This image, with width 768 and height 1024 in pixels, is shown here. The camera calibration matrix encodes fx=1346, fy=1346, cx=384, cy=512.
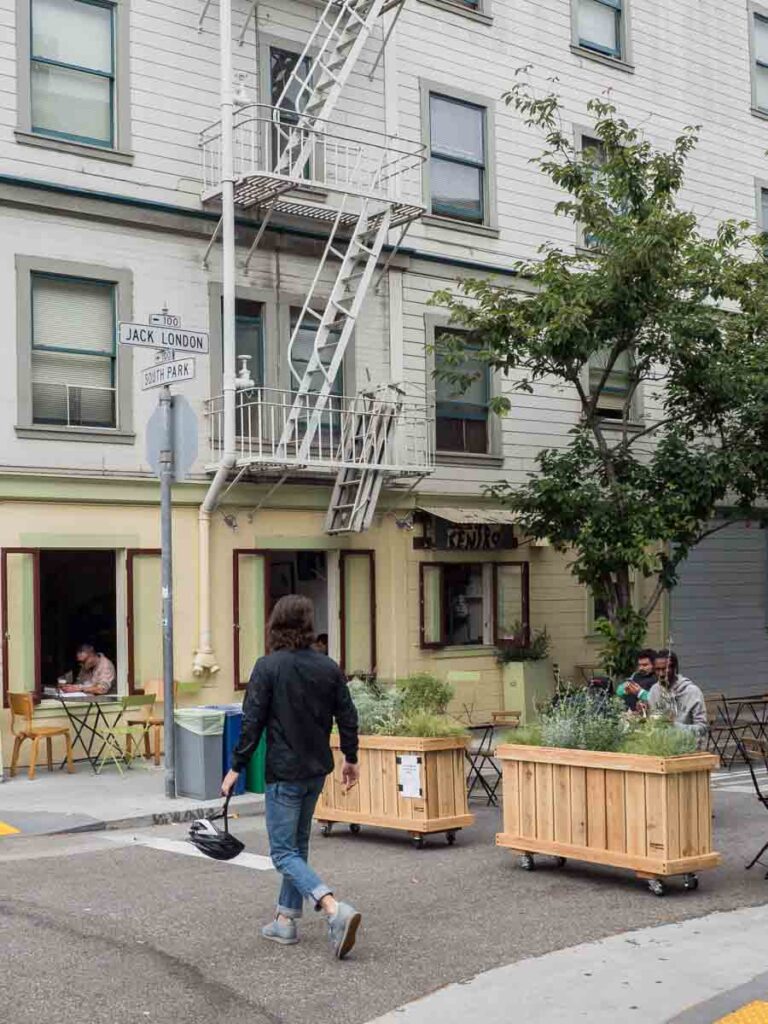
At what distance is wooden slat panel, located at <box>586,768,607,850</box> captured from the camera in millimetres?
8656

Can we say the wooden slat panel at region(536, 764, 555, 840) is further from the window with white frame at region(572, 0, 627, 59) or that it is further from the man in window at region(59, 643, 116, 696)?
the window with white frame at region(572, 0, 627, 59)

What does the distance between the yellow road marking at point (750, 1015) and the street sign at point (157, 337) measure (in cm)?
788

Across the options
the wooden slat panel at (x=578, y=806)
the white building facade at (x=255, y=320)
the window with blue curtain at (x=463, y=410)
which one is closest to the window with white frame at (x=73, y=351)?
the white building facade at (x=255, y=320)

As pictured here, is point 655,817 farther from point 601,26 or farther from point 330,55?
point 601,26

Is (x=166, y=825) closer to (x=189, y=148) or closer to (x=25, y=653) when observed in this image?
(x=25, y=653)

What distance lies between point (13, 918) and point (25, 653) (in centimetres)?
710

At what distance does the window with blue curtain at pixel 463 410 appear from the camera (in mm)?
18750

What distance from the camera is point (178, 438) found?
1242 centimetres

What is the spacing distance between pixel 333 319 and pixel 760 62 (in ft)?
38.8

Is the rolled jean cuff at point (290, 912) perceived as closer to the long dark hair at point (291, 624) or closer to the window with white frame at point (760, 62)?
the long dark hair at point (291, 624)

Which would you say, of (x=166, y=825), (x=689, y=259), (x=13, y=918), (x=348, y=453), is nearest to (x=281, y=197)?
(x=348, y=453)

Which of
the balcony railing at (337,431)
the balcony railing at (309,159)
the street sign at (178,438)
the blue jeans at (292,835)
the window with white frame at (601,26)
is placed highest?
the window with white frame at (601,26)

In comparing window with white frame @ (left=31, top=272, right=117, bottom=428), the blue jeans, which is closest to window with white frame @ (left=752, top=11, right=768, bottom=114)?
window with white frame @ (left=31, top=272, right=117, bottom=428)

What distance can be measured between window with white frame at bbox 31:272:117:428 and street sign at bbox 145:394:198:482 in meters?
2.97
